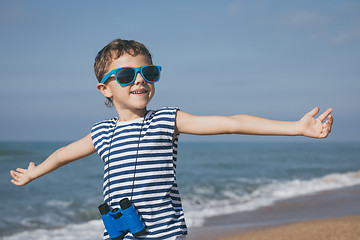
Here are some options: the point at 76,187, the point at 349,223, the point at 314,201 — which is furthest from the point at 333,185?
the point at 76,187

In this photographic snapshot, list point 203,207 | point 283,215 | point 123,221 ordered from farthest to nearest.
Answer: point 203,207 → point 283,215 → point 123,221

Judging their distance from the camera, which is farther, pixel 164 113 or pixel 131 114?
pixel 131 114

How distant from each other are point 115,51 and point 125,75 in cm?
19

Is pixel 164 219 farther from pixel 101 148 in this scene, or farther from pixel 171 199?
pixel 101 148

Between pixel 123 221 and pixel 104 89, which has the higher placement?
pixel 104 89

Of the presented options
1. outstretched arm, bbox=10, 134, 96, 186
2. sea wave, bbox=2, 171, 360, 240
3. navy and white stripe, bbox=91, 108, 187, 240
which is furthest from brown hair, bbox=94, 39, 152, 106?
sea wave, bbox=2, 171, 360, 240

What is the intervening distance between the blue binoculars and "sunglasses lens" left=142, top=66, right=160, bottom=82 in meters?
0.72

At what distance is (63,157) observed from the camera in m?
2.93

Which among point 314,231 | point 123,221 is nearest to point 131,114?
point 123,221

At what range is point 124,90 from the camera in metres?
2.51

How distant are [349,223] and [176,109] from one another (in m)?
4.63

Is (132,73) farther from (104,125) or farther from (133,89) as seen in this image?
(104,125)

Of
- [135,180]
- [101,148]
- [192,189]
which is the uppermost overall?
[192,189]

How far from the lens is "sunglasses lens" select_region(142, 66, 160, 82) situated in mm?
2464
